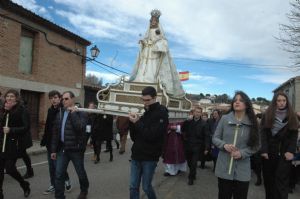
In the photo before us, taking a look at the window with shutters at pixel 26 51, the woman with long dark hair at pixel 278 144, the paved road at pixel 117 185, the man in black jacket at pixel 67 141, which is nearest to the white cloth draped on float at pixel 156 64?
the paved road at pixel 117 185

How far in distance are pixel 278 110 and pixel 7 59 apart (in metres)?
11.7

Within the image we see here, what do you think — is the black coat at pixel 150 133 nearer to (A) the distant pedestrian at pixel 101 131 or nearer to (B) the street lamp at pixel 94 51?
(A) the distant pedestrian at pixel 101 131

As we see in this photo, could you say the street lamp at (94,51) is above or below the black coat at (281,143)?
above

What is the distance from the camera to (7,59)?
14.8 meters

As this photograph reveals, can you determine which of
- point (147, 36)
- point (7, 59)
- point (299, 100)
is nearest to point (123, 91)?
point (147, 36)

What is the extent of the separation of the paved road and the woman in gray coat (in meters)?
2.91

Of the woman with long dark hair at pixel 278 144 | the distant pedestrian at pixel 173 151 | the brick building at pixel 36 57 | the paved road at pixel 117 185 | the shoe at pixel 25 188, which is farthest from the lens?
the brick building at pixel 36 57

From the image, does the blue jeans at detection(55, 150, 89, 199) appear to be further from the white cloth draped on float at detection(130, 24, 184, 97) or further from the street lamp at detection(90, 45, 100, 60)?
the street lamp at detection(90, 45, 100, 60)

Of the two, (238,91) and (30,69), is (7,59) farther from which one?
(238,91)

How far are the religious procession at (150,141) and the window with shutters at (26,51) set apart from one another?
0.75 metres

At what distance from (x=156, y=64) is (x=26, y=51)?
7.83m

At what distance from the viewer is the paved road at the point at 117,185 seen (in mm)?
7411

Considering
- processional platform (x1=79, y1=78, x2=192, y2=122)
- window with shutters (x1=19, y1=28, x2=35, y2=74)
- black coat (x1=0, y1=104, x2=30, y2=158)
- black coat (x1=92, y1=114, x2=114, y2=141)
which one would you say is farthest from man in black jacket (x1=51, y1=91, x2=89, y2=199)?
window with shutters (x1=19, y1=28, x2=35, y2=74)

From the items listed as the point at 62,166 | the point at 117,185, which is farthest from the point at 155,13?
the point at 62,166
